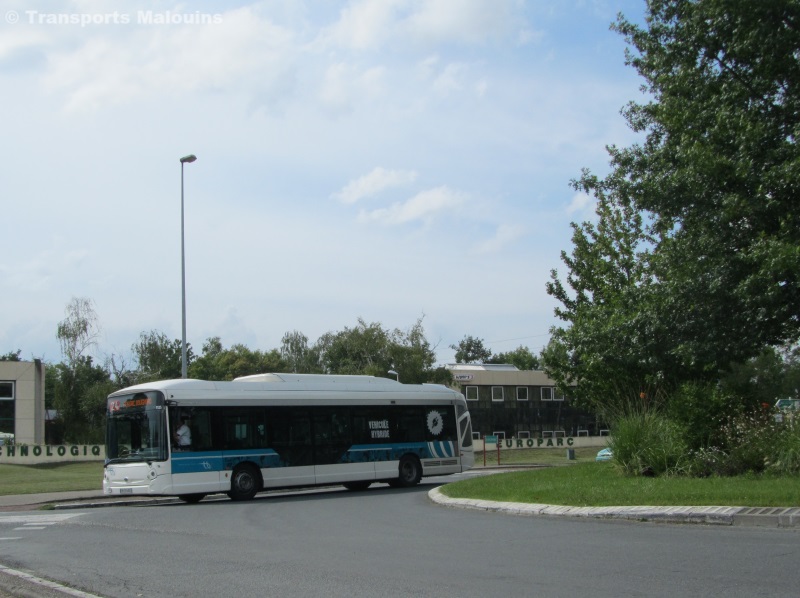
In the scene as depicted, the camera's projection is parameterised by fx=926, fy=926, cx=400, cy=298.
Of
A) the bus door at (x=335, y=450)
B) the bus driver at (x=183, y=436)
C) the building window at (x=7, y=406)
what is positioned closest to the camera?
the bus driver at (x=183, y=436)

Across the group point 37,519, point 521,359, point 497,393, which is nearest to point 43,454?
point 37,519

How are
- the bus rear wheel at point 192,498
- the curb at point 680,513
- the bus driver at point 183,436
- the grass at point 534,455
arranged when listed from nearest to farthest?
the curb at point 680,513 < the bus driver at point 183,436 < the bus rear wheel at point 192,498 < the grass at point 534,455

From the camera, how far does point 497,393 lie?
75.8 meters

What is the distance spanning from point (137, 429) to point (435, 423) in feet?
29.9

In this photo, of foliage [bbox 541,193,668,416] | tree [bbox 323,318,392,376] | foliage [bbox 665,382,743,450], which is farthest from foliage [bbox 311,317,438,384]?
foliage [bbox 665,382,743,450]

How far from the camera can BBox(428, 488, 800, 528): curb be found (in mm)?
12422

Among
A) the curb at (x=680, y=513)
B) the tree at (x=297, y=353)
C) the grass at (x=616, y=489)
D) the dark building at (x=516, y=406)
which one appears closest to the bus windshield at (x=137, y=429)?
the grass at (x=616, y=489)

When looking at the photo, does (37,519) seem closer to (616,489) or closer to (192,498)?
(192,498)

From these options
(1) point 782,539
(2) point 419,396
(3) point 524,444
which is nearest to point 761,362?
(3) point 524,444

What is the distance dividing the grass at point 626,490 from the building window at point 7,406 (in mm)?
42745

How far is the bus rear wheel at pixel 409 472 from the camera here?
2619cm

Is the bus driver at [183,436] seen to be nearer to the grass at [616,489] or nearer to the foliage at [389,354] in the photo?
the grass at [616,489]

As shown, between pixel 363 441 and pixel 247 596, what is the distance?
55.5 ft

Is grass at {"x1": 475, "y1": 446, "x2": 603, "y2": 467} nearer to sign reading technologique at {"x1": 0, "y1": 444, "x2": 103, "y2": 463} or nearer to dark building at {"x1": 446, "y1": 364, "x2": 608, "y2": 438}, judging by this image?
dark building at {"x1": 446, "y1": 364, "x2": 608, "y2": 438}
